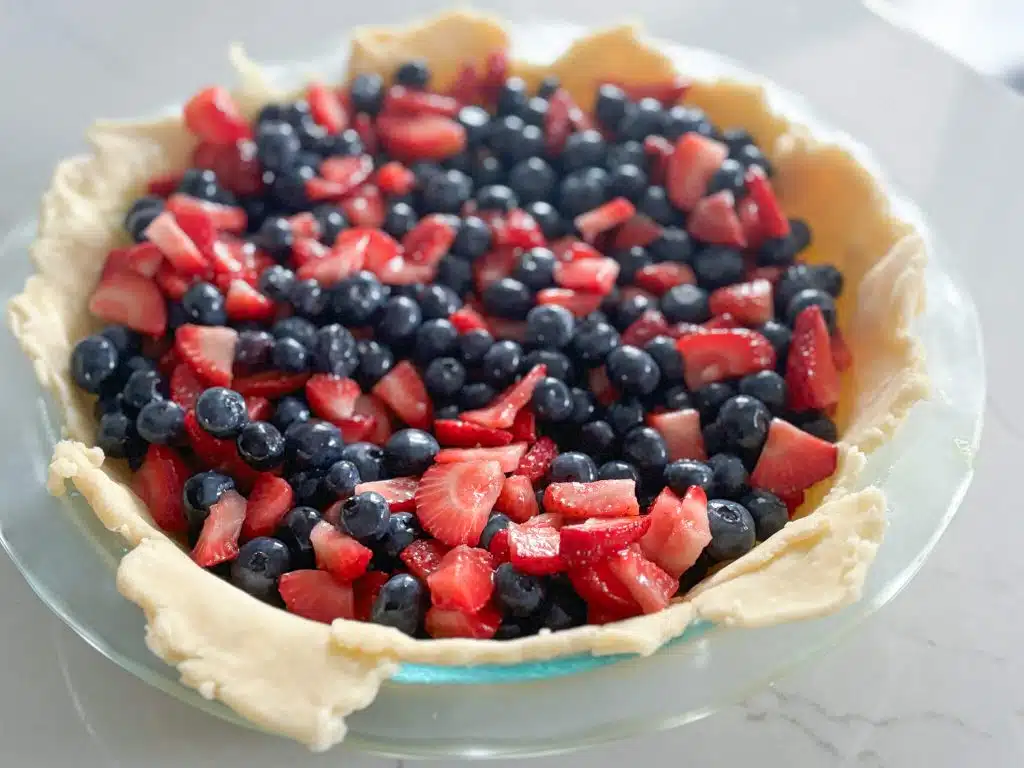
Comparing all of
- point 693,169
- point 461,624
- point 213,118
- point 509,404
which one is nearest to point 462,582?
point 461,624

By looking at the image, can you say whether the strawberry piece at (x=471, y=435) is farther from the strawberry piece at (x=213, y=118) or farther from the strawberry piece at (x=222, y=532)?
the strawberry piece at (x=213, y=118)

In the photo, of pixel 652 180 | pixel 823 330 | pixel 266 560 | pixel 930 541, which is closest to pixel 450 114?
pixel 652 180

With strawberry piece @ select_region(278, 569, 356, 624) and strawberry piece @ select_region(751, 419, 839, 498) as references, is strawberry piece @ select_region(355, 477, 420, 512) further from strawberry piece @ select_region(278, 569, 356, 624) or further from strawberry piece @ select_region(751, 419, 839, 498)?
strawberry piece @ select_region(751, 419, 839, 498)

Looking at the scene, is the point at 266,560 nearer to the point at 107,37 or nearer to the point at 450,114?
the point at 450,114

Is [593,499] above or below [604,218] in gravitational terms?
below

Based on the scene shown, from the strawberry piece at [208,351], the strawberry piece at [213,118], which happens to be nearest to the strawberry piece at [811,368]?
the strawberry piece at [208,351]

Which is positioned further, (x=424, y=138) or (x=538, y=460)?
(x=424, y=138)

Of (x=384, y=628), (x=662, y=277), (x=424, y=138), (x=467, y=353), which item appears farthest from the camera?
(x=424, y=138)

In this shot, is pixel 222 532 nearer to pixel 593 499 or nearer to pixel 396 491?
pixel 396 491
